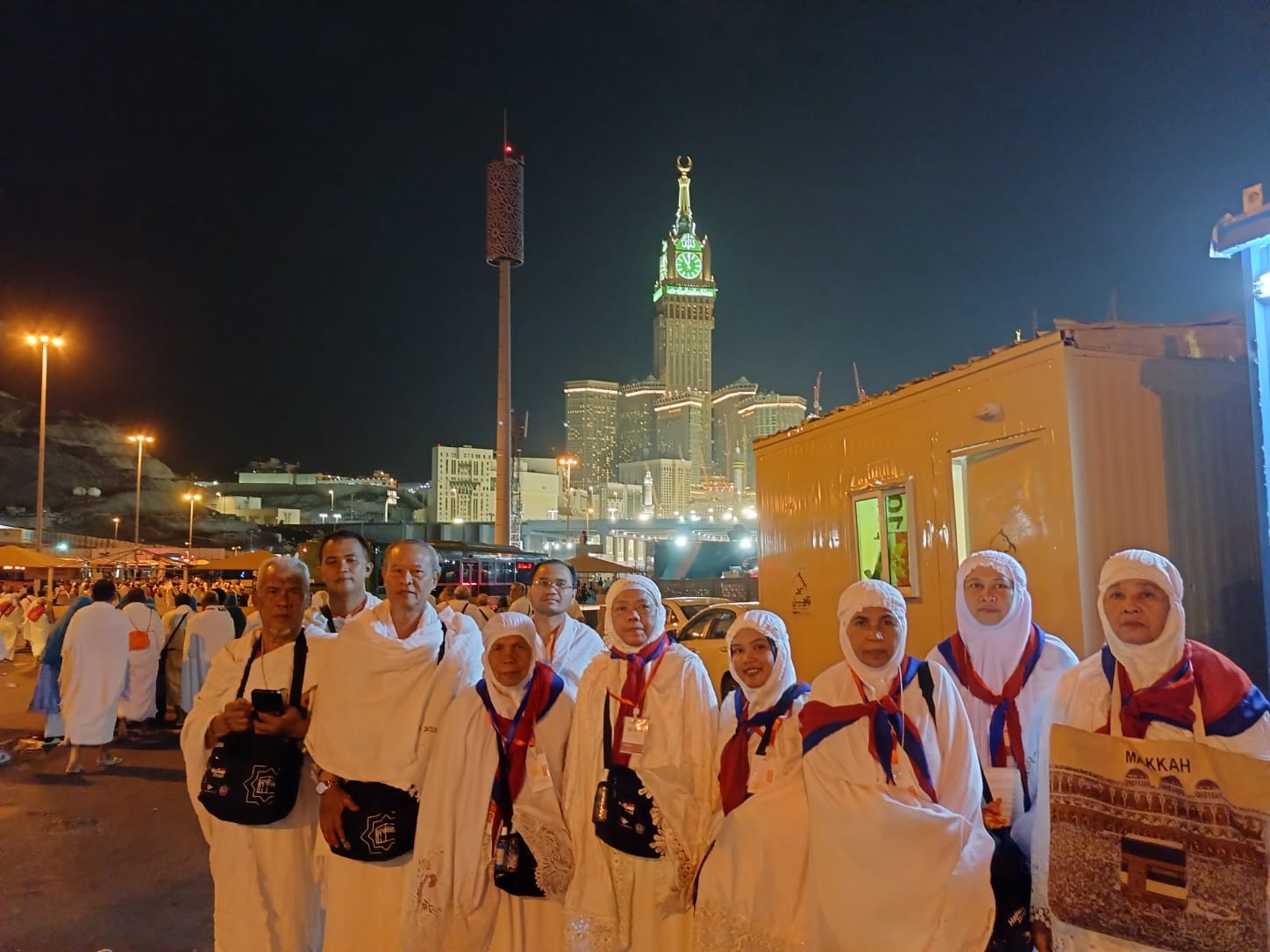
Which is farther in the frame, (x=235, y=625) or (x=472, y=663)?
(x=235, y=625)

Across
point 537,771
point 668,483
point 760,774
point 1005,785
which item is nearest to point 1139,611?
point 1005,785

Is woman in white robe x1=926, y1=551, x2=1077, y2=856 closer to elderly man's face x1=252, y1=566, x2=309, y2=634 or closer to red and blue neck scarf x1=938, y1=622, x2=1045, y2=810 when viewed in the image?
red and blue neck scarf x1=938, y1=622, x2=1045, y2=810

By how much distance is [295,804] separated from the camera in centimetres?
309

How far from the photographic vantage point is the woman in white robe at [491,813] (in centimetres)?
270

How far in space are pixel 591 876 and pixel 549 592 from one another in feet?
5.05

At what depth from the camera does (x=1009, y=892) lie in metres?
2.49

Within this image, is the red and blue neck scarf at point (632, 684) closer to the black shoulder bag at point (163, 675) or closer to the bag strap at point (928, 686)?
the bag strap at point (928, 686)

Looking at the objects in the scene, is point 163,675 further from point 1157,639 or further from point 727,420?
point 727,420

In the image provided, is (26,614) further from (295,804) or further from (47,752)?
(295,804)

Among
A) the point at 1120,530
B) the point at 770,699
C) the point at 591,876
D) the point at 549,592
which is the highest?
the point at 1120,530

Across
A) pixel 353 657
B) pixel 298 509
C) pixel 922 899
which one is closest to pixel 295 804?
pixel 353 657

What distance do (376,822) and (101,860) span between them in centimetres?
352

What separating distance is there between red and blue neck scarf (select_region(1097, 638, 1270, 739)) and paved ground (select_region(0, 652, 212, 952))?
419 centimetres

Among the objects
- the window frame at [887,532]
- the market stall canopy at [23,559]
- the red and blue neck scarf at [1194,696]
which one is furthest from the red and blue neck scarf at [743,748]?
the market stall canopy at [23,559]
